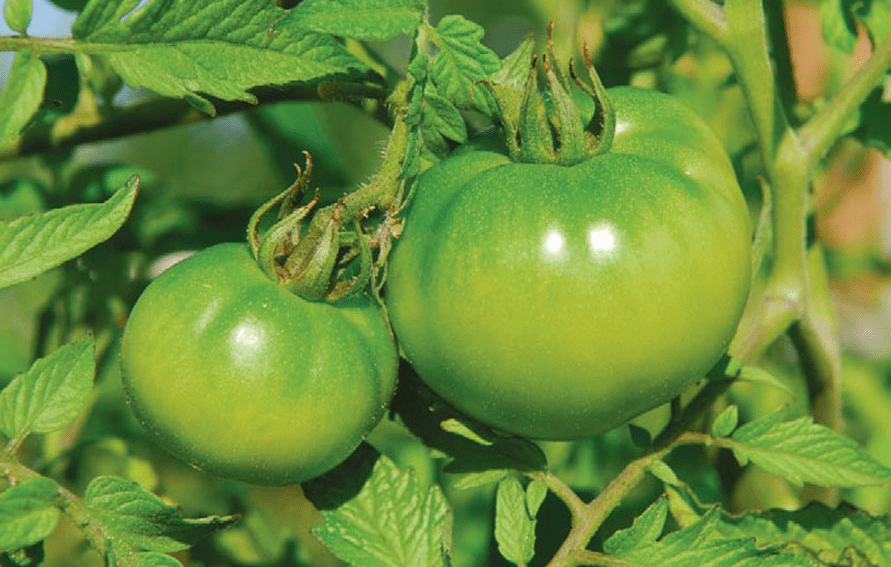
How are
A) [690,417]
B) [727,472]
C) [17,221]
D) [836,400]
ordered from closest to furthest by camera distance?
[17,221] < [690,417] < [836,400] < [727,472]

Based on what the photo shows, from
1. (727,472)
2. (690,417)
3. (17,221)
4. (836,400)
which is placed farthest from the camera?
(727,472)

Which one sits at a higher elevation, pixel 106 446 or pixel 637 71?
pixel 637 71

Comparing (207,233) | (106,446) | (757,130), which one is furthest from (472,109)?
(106,446)

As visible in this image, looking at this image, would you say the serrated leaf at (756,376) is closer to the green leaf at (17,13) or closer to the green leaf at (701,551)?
the green leaf at (701,551)

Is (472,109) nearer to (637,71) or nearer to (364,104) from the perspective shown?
(364,104)

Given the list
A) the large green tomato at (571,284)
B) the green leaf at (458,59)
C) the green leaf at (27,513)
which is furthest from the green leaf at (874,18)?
the green leaf at (27,513)

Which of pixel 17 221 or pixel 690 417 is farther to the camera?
pixel 690 417

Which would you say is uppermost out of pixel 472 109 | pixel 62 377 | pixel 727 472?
pixel 472 109

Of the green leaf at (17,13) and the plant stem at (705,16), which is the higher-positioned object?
the green leaf at (17,13)
